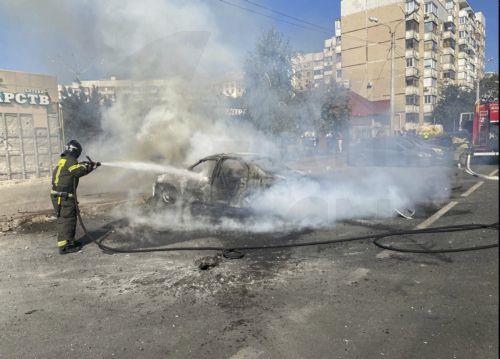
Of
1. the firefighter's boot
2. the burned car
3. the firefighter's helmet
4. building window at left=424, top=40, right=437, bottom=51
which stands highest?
building window at left=424, top=40, right=437, bottom=51

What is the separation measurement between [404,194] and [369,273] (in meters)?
4.81

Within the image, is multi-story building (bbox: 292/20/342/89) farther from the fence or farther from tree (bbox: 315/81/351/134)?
the fence

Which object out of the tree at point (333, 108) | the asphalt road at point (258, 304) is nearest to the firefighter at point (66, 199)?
the asphalt road at point (258, 304)

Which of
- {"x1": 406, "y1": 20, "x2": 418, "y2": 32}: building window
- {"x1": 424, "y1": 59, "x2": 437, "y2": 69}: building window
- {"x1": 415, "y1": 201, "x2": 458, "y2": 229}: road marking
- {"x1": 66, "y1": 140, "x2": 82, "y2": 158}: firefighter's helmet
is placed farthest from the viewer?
{"x1": 424, "y1": 59, "x2": 437, "y2": 69}: building window

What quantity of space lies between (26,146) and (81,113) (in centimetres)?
264

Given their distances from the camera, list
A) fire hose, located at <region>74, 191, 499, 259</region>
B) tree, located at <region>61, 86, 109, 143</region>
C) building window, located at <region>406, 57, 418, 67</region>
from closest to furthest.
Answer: fire hose, located at <region>74, 191, 499, 259</region> → tree, located at <region>61, 86, 109, 143</region> → building window, located at <region>406, 57, 418, 67</region>

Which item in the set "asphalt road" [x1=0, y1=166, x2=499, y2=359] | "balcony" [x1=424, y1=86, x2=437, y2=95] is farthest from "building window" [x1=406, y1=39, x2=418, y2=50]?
"balcony" [x1=424, y1=86, x2=437, y2=95]

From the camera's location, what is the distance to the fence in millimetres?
15536

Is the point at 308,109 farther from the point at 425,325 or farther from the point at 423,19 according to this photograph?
the point at 425,325

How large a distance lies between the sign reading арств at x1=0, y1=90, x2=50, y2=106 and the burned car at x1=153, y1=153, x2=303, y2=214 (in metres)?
11.8

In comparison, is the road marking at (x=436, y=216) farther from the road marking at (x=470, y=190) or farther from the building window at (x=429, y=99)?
the building window at (x=429, y=99)

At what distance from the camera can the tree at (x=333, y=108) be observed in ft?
42.0

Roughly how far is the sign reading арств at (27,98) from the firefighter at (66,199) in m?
12.0

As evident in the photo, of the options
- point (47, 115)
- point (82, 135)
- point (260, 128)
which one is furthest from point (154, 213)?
point (47, 115)
